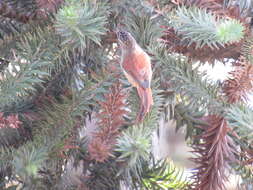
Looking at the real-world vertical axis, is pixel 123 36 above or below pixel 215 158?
above

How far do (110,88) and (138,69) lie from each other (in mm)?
54

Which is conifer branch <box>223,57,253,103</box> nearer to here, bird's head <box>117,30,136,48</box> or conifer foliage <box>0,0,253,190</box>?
conifer foliage <box>0,0,253,190</box>

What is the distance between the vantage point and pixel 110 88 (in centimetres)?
52

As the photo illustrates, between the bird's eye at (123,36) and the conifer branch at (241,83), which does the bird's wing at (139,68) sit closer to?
the bird's eye at (123,36)

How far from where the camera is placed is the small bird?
0.48m

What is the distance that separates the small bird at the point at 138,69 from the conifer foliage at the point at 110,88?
0.07ft

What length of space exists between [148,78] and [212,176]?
159 mm

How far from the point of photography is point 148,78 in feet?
1.58

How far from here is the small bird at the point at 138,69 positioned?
1.57 feet

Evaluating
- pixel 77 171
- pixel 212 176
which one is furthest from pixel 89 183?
pixel 212 176

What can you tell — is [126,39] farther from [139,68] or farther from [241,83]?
[241,83]

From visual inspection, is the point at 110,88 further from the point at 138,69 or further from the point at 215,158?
the point at 215,158

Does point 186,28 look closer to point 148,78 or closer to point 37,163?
point 148,78

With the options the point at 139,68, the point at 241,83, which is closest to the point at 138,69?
the point at 139,68
